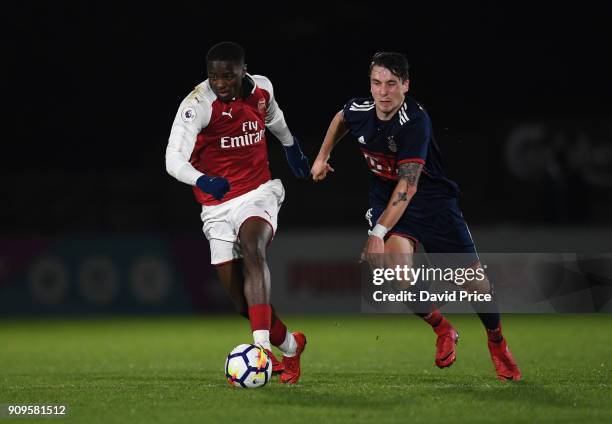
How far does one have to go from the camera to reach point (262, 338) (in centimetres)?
679

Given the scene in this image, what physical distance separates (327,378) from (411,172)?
166cm

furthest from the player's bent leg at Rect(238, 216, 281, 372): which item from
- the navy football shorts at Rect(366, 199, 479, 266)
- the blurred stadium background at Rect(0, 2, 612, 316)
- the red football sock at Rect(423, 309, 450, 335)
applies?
the blurred stadium background at Rect(0, 2, 612, 316)

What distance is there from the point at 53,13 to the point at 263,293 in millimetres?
16001

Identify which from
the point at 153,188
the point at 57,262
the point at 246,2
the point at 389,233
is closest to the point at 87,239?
the point at 57,262

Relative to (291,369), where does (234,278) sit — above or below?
above

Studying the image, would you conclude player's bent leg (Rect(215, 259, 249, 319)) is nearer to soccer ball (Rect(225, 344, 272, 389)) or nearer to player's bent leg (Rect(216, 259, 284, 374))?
player's bent leg (Rect(216, 259, 284, 374))

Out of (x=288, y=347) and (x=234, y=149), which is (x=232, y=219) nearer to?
(x=234, y=149)

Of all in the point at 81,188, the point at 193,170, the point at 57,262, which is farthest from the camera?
the point at 81,188

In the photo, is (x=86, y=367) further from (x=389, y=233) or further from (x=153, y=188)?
(x=153, y=188)

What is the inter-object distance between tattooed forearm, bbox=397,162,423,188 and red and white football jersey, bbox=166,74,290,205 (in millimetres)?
1158

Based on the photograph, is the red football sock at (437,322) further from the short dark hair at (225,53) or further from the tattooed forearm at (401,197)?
the short dark hair at (225,53)

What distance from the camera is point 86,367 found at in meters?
8.84

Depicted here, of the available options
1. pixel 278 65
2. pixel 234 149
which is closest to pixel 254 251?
pixel 234 149

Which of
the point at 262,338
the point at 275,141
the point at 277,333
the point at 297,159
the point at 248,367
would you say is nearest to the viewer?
the point at 248,367
